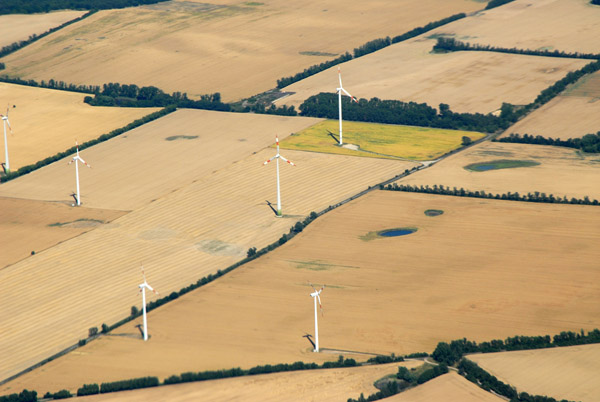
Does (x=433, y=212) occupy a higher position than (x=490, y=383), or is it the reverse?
(x=433, y=212)

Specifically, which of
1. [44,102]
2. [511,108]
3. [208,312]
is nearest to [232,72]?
[44,102]

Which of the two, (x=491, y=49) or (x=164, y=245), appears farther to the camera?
(x=491, y=49)

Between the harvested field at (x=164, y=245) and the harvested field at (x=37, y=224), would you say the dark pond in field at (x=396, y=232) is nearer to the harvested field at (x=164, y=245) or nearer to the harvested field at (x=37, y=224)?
the harvested field at (x=164, y=245)

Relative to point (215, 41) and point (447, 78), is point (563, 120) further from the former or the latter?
point (215, 41)

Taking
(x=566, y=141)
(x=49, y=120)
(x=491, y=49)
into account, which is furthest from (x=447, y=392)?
(x=491, y=49)

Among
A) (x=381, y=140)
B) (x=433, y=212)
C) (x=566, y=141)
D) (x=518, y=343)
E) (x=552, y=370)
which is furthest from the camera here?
(x=381, y=140)

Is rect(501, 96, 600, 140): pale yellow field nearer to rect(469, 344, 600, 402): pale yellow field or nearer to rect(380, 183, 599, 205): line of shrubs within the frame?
rect(380, 183, 599, 205): line of shrubs

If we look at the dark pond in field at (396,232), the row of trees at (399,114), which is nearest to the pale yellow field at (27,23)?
the row of trees at (399,114)
